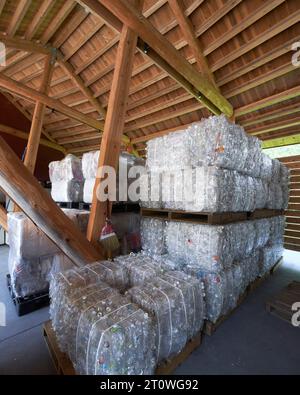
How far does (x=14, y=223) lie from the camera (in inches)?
127

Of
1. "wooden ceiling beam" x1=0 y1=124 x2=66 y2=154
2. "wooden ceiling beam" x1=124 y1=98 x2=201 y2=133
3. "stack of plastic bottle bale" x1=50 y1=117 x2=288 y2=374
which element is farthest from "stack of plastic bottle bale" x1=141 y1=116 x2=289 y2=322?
"wooden ceiling beam" x1=0 y1=124 x2=66 y2=154

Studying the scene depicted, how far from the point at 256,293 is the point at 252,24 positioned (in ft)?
17.5

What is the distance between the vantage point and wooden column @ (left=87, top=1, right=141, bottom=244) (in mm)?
2820

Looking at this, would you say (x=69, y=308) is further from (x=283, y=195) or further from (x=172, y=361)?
(x=283, y=195)

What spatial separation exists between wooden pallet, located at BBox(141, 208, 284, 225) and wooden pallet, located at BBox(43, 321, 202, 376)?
4.59 ft

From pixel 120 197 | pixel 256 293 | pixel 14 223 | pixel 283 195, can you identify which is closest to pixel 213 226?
pixel 120 197

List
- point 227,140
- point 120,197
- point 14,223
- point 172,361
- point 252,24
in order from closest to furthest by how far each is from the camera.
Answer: point 172,361 < point 227,140 < point 14,223 < point 120,197 < point 252,24

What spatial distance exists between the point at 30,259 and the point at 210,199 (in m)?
2.90

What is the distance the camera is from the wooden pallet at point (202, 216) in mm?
2721

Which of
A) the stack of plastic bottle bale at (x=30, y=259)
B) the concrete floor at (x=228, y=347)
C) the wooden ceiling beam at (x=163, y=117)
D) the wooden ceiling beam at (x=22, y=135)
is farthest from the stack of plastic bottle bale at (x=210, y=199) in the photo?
the wooden ceiling beam at (x=22, y=135)

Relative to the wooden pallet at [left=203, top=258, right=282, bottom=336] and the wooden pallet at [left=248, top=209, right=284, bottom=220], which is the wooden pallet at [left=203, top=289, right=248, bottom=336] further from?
the wooden pallet at [left=248, top=209, right=284, bottom=220]

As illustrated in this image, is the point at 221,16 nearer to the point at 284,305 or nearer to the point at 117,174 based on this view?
the point at 117,174

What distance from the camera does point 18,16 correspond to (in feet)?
16.4

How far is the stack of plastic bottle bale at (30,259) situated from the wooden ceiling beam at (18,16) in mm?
5059
